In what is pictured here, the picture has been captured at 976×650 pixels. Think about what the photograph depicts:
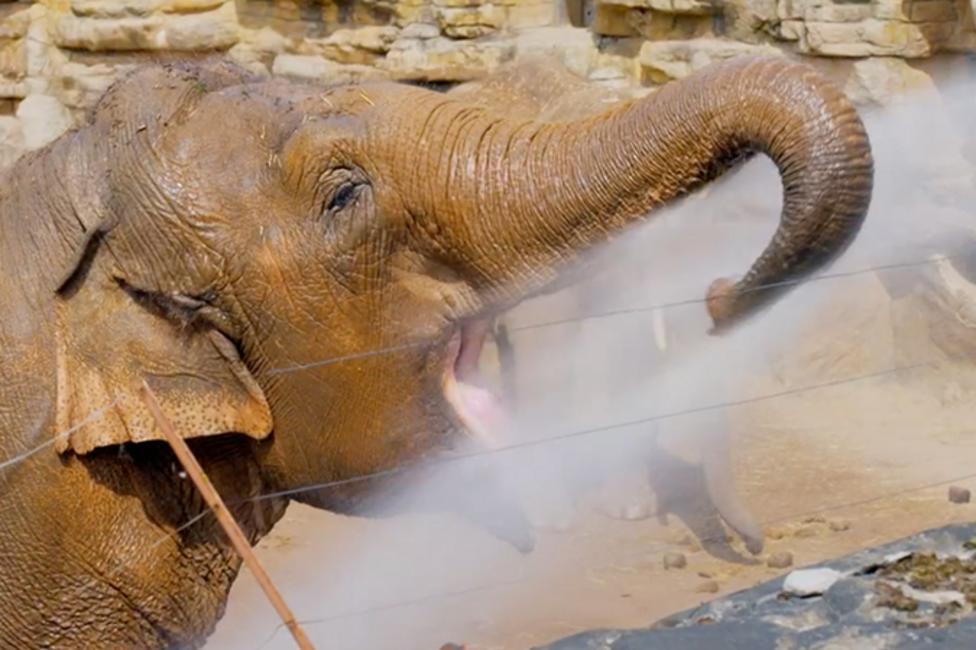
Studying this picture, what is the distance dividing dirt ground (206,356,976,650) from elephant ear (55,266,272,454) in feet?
10.5

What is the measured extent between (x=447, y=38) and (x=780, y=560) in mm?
4076

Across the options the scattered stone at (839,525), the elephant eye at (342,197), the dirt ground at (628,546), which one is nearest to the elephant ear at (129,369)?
the elephant eye at (342,197)

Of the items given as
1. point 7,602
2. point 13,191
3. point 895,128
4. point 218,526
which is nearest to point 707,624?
point 218,526

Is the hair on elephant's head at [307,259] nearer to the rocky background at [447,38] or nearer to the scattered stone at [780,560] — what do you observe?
the scattered stone at [780,560]

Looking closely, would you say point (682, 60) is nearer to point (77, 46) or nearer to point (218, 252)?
point (77, 46)

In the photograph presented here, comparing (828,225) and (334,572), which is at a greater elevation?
(828,225)

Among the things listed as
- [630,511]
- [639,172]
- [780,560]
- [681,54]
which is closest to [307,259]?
[639,172]

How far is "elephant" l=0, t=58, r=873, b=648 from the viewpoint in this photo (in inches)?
129

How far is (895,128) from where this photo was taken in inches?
361

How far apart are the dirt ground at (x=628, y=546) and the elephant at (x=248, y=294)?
Answer: 10.1 feet

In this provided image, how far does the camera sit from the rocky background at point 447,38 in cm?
868

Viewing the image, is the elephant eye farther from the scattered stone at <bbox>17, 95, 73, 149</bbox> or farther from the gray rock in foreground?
the scattered stone at <bbox>17, 95, 73, 149</bbox>

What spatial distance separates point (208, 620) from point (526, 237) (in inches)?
39.5

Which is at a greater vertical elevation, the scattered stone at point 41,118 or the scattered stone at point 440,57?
the scattered stone at point 440,57
